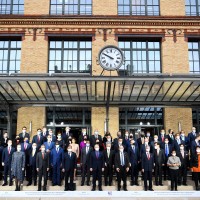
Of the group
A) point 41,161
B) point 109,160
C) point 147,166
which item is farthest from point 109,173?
point 41,161

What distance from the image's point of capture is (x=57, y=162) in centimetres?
1262

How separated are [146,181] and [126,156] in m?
1.21

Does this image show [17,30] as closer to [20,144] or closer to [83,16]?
[83,16]

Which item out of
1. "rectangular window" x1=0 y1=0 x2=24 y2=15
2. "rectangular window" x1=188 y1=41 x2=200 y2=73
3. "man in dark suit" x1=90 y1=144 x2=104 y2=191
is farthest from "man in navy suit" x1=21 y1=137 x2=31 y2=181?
"rectangular window" x1=188 y1=41 x2=200 y2=73

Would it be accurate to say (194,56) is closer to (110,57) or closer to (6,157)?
(110,57)

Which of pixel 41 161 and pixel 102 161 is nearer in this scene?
pixel 41 161

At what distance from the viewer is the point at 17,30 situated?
1959 cm

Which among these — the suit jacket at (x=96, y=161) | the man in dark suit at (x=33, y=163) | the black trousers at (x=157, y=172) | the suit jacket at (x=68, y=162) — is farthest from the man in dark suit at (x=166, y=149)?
the man in dark suit at (x=33, y=163)

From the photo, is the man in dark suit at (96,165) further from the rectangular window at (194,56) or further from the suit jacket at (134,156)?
the rectangular window at (194,56)

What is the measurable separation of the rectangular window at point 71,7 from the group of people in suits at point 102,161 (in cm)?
961

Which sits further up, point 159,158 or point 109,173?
point 159,158

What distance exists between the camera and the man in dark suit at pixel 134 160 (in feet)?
42.2

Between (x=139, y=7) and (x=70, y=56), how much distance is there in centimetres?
535

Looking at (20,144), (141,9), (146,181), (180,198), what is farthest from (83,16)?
(180,198)
